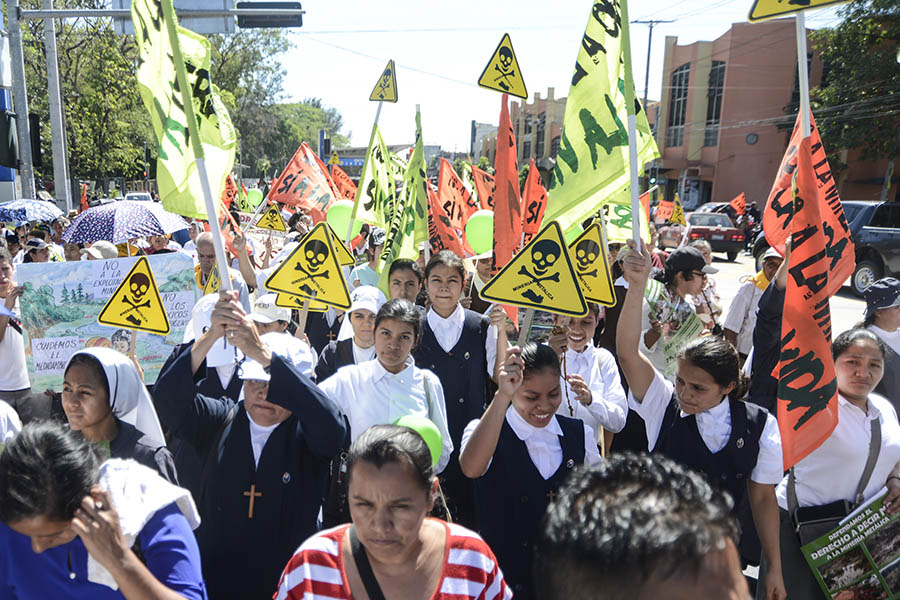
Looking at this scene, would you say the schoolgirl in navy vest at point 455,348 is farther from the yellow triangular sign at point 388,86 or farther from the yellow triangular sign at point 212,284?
the yellow triangular sign at point 388,86

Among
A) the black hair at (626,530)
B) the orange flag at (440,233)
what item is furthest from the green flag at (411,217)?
the black hair at (626,530)

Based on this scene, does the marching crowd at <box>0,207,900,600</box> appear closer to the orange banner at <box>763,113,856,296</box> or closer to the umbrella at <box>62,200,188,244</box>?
the orange banner at <box>763,113,856,296</box>

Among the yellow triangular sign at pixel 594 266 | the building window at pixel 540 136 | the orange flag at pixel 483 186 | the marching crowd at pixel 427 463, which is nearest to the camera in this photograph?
the marching crowd at pixel 427 463

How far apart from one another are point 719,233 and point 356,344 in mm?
22065

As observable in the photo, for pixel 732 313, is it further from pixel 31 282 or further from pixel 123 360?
pixel 31 282

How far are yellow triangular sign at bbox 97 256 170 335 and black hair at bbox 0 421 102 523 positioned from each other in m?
2.26

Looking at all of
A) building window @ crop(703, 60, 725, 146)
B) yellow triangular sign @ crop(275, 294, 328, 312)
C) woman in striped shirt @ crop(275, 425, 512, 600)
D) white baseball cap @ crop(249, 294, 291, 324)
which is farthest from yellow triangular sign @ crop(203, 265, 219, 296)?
building window @ crop(703, 60, 725, 146)

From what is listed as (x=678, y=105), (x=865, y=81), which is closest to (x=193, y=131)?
(x=865, y=81)

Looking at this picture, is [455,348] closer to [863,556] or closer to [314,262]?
[314,262]

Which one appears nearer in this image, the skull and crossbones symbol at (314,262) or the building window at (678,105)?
the skull and crossbones symbol at (314,262)

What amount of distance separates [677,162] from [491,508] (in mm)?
38616

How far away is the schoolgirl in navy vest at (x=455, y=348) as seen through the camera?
4.10 metres

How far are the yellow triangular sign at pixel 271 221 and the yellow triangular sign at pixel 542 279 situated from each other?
282 inches

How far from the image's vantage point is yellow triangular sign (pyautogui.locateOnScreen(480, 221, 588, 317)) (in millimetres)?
3184
